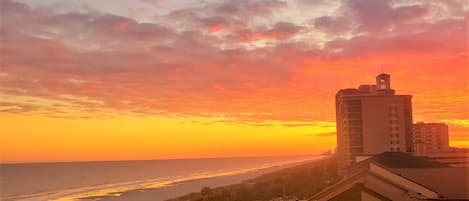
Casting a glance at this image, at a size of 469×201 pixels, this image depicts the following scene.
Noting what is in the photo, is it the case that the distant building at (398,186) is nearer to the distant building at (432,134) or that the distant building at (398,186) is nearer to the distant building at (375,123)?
the distant building at (375,123)

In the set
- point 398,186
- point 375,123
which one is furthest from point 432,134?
point 398,186

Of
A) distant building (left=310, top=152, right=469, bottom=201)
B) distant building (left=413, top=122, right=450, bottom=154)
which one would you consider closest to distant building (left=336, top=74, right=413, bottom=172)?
distant building (left=413, top=122, right=450, bottom=154)

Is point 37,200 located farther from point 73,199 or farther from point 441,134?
point 441,134

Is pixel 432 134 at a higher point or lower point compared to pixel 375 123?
lower

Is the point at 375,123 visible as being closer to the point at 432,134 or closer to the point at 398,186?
the point at 432,134

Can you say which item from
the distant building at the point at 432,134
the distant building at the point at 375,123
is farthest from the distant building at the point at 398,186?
the distant building at the point at 432,134

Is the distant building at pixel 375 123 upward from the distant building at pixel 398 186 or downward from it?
upward

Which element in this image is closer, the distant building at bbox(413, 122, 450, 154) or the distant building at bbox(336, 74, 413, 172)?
the distant building at bbox(336, 74, 413, 172)

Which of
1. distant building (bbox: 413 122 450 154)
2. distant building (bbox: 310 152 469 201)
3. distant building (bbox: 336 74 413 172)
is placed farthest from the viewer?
distant building (bbox: 413 122 450 154)

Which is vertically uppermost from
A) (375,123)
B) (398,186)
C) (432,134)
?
(375,123)

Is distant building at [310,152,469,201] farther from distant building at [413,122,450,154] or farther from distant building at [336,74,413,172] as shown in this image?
distant building at [413,122,450,154]

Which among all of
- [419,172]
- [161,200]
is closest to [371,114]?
[161,200]
